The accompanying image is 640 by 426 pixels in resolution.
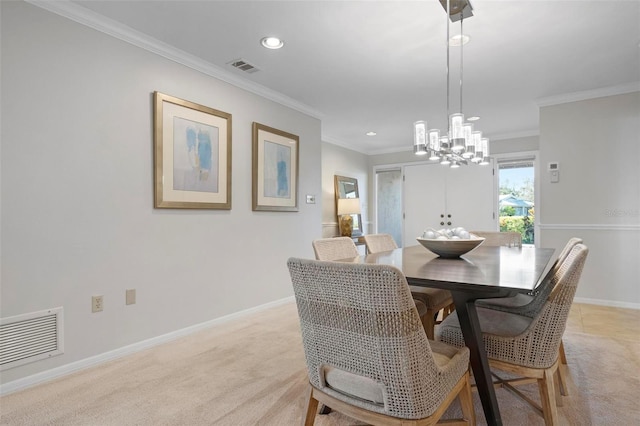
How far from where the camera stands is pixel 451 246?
1.99 m

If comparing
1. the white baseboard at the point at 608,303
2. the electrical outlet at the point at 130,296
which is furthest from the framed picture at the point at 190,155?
the white baseboard at the point at 608,303

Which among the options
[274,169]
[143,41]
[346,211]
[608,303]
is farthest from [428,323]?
[346,211]

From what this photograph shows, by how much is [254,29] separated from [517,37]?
1902mm

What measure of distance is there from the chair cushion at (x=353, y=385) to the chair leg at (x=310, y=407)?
0.12 meters

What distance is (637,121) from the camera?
3520 mm

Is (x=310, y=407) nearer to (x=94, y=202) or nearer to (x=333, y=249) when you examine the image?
(x=333, y=249)

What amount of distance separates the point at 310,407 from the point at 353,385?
Result: 0.28m

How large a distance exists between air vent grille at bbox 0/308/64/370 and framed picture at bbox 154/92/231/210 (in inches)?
38.2

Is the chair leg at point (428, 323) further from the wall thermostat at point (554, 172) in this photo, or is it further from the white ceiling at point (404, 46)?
the wall thermostat at point (554, 172)

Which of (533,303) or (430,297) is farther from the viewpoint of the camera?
(430,297)

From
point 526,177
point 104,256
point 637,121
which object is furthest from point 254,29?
point 526,177

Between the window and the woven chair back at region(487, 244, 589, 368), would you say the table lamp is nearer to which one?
the window

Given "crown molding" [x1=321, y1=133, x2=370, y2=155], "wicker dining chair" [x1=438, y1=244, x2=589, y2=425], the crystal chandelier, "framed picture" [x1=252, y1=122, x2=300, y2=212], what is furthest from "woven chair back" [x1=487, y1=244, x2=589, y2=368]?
"crown molding" [x1=321, y1=133, x2=370, y2=155]

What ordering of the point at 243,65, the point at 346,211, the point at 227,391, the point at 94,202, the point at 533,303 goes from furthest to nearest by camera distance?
the point at 346,211 → the point at 243,65 → the point at 94,202 → the point at 227,391 → the point at 533,303
